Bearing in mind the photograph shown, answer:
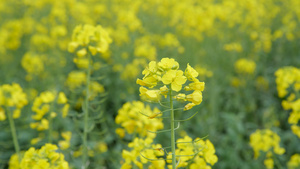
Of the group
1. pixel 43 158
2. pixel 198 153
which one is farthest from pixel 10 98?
pixel 198 153

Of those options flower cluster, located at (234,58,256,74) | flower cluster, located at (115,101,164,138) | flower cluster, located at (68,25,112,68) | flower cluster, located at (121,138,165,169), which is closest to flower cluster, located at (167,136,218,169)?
flower cluster, located at (121,138,165,169)

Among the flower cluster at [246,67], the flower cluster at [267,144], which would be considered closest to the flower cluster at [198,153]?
the flower cluster at [267,144]

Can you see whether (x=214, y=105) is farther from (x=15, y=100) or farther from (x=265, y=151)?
(x=15, y=100)

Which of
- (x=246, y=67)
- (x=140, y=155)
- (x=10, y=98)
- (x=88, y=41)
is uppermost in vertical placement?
(x=88, y=41)

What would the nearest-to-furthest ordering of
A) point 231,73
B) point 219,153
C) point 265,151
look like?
point 265,151 → point 219,153 → point 231,73

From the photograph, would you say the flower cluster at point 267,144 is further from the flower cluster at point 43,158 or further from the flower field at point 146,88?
the flower cluster at point 43,158

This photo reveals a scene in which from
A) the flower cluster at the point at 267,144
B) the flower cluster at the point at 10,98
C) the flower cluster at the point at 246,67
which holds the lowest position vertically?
the flower cluster at the point at 267,144

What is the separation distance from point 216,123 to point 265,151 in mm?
1060

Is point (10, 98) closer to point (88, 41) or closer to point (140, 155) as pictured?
point (88, 41)

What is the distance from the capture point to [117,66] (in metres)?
5.14

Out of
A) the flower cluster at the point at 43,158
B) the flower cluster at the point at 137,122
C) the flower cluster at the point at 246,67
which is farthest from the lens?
the flower cluster at the point at 246,67

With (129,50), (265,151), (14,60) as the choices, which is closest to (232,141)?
(265,151)

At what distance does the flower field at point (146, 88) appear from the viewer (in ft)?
8.00

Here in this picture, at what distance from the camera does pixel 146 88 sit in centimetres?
243
